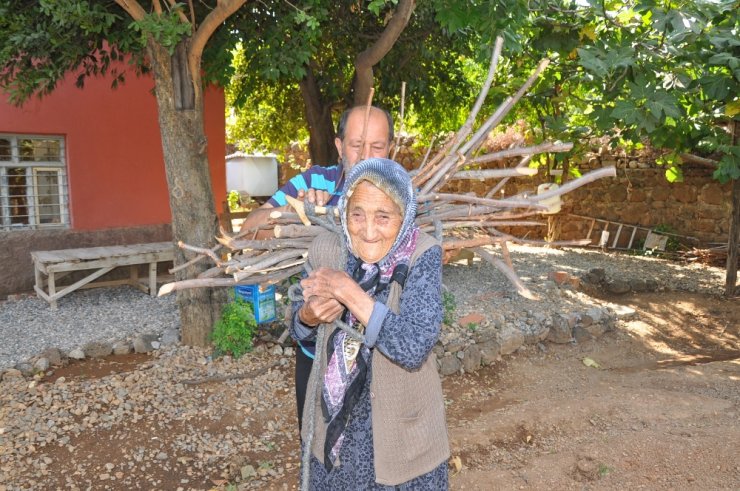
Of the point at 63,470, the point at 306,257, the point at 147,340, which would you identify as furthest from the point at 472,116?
the point at 147,340

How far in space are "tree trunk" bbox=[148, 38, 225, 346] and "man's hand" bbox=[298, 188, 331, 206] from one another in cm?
304

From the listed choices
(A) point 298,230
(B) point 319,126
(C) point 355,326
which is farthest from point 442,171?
(B) point 319,126

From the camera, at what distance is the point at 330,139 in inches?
333

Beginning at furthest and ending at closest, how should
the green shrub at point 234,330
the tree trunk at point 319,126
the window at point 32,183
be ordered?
the tree trunk at point 319,126
the window at point 32,183
the green shrub at point 234,330

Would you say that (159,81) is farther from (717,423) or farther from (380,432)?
(717,423)

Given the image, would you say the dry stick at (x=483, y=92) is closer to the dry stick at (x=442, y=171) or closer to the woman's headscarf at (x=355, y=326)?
the dry stick at (x=442, y=171)

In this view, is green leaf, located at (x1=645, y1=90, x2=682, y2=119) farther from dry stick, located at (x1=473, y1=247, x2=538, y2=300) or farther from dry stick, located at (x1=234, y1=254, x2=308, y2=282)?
dry stick, located at (x1=234, y1=254, x2=308, y2=282)

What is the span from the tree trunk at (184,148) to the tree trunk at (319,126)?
11.3 feet

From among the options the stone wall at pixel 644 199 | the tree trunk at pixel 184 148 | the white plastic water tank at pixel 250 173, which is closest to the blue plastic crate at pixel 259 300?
the tree trunk at pixel 184 148

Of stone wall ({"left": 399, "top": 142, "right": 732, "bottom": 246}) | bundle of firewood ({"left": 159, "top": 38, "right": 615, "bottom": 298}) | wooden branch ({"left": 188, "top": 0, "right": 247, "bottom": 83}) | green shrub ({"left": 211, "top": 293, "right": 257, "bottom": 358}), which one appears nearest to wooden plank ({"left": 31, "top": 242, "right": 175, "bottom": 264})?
green shrub ({"left": 211, "top": 293, "right": 257, "bottom": 358})

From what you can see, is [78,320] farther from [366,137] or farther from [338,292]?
[338,292]

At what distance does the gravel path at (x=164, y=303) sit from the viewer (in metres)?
5.86

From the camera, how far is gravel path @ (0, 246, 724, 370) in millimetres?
5855

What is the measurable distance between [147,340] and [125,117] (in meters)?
4.10
